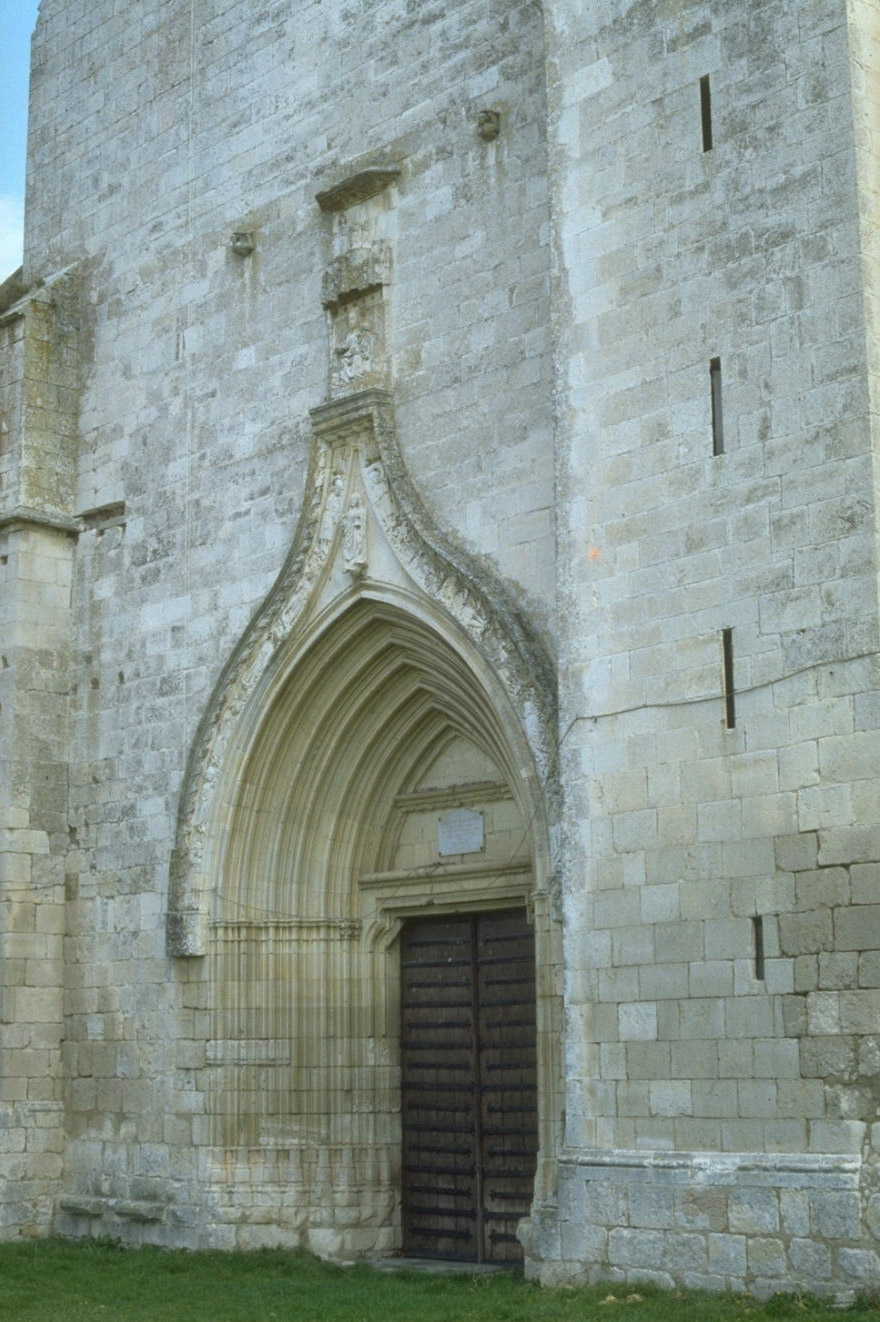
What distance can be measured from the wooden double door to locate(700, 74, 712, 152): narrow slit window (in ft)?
15.9

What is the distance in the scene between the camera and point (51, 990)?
45.3ft

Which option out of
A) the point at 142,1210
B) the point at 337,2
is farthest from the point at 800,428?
the point at 142,1210

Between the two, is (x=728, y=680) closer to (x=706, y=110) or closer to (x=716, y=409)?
(x=716, y=409)

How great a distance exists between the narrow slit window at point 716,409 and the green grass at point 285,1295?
399cm

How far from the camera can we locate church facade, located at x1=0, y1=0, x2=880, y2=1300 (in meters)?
8.96

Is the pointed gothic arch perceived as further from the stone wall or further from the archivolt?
the stone wall

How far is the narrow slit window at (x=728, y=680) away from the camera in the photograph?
30.3 ft

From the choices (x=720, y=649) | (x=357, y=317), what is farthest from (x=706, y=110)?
(x=357, y=317)

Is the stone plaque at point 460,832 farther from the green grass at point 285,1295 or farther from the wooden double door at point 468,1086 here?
the green grass at point 285,1295

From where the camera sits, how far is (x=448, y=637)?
37.4ft

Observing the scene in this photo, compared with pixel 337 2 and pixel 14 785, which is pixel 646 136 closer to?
pixel 337 2

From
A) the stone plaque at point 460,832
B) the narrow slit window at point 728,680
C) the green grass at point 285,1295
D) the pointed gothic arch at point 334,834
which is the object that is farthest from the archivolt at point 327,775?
the narrow slit window at point 728,680

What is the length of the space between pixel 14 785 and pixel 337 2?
5909 mm

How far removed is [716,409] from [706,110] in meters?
1.58
